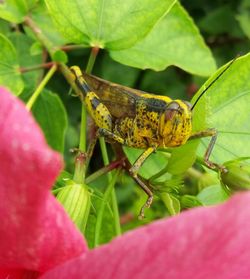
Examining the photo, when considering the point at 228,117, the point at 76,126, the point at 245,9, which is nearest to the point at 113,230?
the point at 228,117

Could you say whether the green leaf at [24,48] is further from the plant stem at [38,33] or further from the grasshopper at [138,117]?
the grasshopper at [138,117]

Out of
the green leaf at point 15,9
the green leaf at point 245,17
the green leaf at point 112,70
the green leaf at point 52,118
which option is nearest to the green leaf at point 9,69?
the green leaf at point 15,9

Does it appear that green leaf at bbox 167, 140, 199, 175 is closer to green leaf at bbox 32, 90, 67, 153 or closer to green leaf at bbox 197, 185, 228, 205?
green leaf at bbox 197, 185, 228, 205

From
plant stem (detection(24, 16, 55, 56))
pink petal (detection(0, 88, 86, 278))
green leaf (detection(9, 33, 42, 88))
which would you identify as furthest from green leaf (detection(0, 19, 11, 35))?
pink petal (detection(0, 88, 86, 278))

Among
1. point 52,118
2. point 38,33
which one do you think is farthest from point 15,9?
point 52,118

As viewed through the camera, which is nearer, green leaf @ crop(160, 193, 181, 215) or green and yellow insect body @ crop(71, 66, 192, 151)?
green leaf @ crop(160, 193, 181, 215)

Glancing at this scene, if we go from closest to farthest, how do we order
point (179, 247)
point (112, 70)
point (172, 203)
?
point (179, 247)
point (172, 203)
point (112, 70)

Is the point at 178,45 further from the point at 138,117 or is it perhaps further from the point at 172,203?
the point at 172,203
